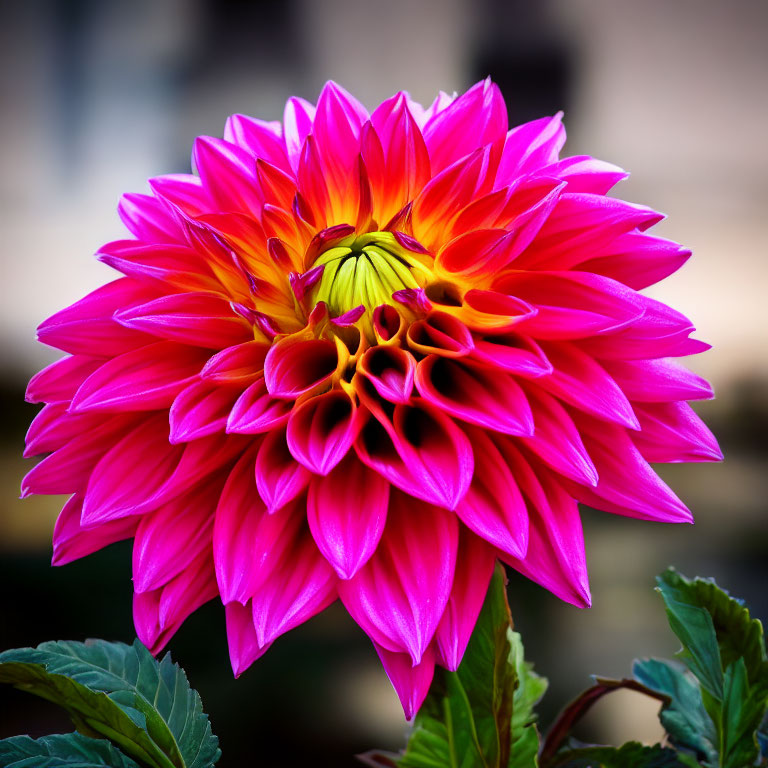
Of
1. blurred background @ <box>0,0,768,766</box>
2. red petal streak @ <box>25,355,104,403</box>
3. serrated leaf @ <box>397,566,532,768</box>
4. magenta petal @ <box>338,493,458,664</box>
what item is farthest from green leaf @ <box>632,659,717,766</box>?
blurred background @ <box>0,0,768,766</box>

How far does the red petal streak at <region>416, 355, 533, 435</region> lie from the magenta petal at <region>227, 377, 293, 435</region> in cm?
6

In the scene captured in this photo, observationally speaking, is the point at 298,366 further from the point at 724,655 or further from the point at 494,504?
the point at 724,655

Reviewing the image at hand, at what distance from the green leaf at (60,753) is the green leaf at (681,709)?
284 mm

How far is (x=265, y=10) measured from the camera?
56.9 inches

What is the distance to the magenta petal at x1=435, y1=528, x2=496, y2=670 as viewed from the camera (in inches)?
10.6

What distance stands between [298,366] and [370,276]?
6cm

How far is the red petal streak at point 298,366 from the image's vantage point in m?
0.29

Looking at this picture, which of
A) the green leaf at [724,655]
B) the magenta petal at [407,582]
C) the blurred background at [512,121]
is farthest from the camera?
the blurred background at [512,121]

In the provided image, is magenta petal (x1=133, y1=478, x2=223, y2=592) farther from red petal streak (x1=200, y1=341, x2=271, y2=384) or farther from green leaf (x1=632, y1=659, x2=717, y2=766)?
green leaf (x1=632, y1=659, x2=717, y2=766)

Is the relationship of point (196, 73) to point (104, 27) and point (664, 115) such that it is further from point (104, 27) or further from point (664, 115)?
point (664, 115)

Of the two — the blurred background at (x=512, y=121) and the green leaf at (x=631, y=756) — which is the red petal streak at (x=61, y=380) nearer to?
the green leaf at (x=631, y=756)

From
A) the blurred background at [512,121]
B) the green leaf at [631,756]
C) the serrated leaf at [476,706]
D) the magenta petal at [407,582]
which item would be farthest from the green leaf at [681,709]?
the blurred background at [512,121]

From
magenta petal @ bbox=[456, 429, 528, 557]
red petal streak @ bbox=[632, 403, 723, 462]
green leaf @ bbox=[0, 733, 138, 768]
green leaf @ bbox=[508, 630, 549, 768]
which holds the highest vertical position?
red petal streak @ bbox=[632, 403, 723, 462]

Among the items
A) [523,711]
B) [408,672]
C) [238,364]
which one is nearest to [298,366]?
[238,364]
